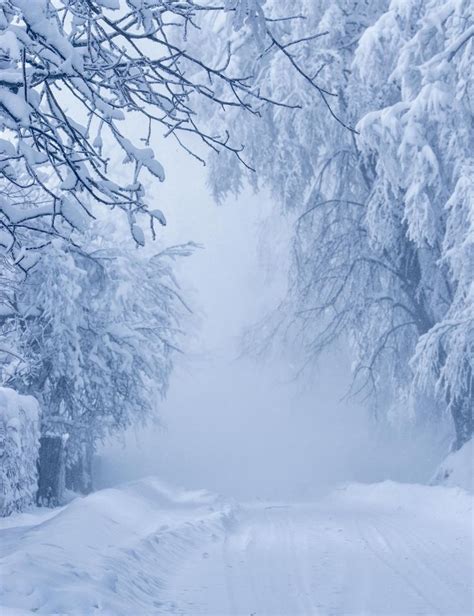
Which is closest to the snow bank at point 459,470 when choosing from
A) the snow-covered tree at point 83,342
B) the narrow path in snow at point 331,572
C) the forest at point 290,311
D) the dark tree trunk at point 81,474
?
the forest at point 290,311

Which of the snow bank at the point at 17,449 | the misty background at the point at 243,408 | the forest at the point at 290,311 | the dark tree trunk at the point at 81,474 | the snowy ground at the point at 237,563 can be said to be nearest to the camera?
the snowy ground at the point at 237,563

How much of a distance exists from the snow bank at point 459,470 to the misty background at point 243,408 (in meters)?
2.99

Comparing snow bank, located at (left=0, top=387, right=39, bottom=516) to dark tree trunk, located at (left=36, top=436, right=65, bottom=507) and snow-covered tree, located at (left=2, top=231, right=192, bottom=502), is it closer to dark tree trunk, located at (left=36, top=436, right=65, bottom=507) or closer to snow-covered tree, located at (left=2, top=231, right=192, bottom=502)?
snow-covered tree, located at (left=2, top=231, right=192, bottom=502)

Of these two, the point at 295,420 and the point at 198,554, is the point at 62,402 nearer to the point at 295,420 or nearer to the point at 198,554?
the point at 198,554

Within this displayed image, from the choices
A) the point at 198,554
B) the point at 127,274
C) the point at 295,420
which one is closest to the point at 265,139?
the point at 127,274

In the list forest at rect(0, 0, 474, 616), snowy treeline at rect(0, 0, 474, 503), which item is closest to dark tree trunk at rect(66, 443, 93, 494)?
A: forest at rect(0, 0, 474, 616)

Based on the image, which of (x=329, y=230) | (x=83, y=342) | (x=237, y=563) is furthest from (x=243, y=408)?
(x=237, y=563)

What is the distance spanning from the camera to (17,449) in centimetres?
1188

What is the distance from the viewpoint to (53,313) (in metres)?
13.4

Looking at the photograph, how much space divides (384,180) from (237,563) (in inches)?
322

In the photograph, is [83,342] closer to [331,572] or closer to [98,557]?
[98,557]

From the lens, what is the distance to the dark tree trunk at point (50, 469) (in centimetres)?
1502

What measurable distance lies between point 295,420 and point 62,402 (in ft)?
83.0

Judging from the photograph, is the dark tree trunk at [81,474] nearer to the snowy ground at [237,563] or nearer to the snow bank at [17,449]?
the snow bank at [17,449]
